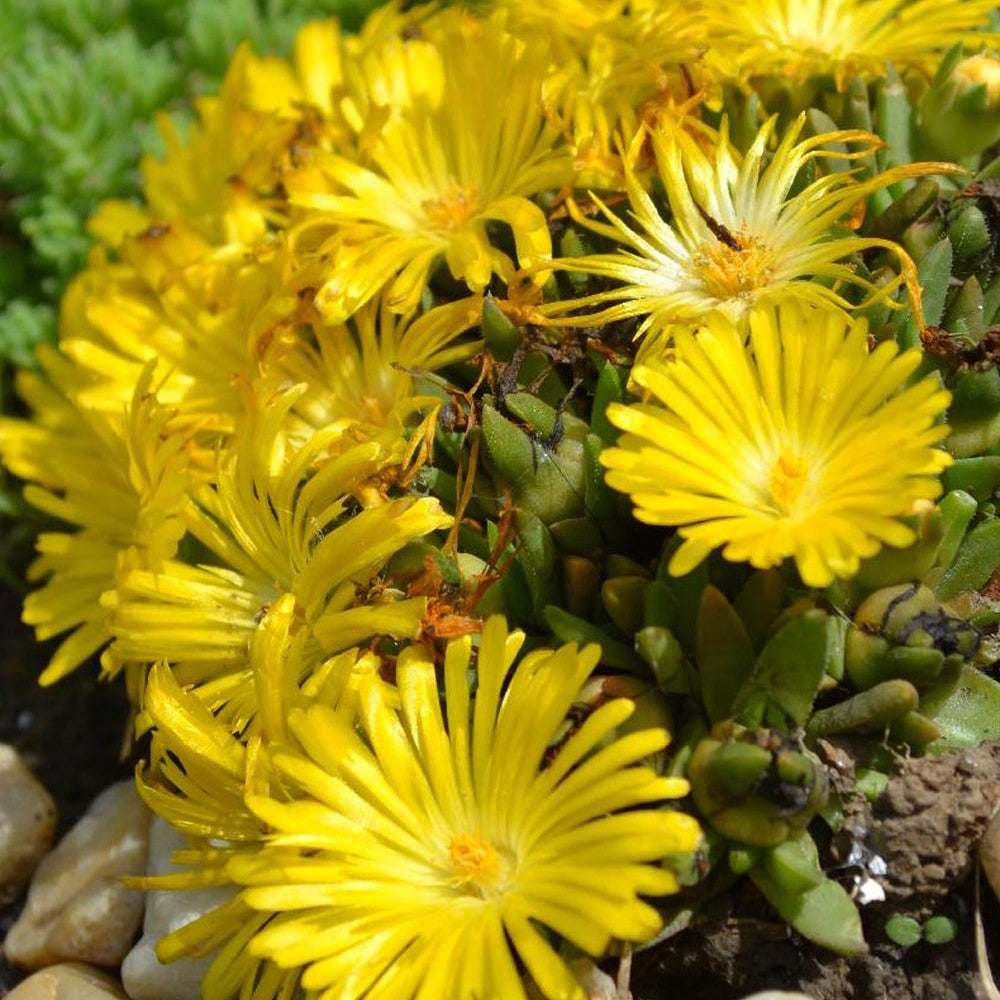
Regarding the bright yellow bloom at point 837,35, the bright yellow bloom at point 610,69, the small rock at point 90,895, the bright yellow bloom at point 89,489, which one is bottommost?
the small rock at point 90,895

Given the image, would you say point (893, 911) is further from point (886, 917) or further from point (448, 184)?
point (448, 184)

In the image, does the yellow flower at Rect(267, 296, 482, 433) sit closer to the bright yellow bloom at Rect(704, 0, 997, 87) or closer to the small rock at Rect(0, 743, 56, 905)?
the bright yellow bloom at Rect(704, 0, 997, 87)

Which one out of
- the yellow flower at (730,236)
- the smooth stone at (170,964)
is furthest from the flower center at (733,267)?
the smooth stone at (170,964)

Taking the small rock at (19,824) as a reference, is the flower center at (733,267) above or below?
above

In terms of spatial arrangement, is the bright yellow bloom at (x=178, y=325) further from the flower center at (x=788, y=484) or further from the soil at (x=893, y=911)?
the soil at (x=893, y=911)

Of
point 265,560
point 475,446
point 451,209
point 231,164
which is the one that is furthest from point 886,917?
point 231,164

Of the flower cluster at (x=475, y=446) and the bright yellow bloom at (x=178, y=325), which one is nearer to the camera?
the flower cluster at (x=475, y=446)

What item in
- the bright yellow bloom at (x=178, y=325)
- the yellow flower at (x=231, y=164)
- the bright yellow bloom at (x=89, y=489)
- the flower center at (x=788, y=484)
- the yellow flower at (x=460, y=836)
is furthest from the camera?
the yellow flower at (x=231, y=164)
